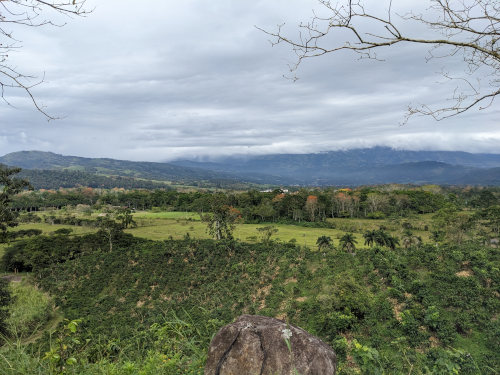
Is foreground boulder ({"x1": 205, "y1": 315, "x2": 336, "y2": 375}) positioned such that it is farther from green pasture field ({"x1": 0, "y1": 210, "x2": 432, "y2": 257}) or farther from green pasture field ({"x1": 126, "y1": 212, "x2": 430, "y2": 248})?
green pasture field ({"x1": 126, "y1": 212, "x2": 430, "y2": 248})

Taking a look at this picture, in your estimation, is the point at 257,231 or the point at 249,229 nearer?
the point at 257,231

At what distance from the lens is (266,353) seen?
3.98 meters

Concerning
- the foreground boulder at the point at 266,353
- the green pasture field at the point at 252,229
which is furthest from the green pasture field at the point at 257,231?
the foreground boulder at the point at 266,353

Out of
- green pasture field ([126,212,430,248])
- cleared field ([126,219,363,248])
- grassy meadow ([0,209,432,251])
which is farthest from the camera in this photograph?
grassy meadow ([0,209,432,251])

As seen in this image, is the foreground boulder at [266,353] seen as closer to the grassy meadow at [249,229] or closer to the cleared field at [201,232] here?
the grassy meadow at [249,229]

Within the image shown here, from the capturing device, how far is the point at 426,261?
18.9 m

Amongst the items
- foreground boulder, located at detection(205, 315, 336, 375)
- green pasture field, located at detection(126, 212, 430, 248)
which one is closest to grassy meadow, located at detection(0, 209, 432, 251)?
green pasture field, located at detection(126, 212, 430, 248)

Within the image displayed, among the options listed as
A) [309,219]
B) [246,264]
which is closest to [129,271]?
[246,264]

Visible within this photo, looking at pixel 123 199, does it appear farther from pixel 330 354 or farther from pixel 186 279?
pixel 330 354

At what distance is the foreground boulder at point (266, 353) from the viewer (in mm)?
3865

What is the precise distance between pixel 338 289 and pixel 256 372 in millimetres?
14481

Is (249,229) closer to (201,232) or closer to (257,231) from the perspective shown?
(257,231)

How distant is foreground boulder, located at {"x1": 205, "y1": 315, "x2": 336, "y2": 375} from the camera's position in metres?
3.87

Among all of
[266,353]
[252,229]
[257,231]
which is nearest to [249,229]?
[252,229]
